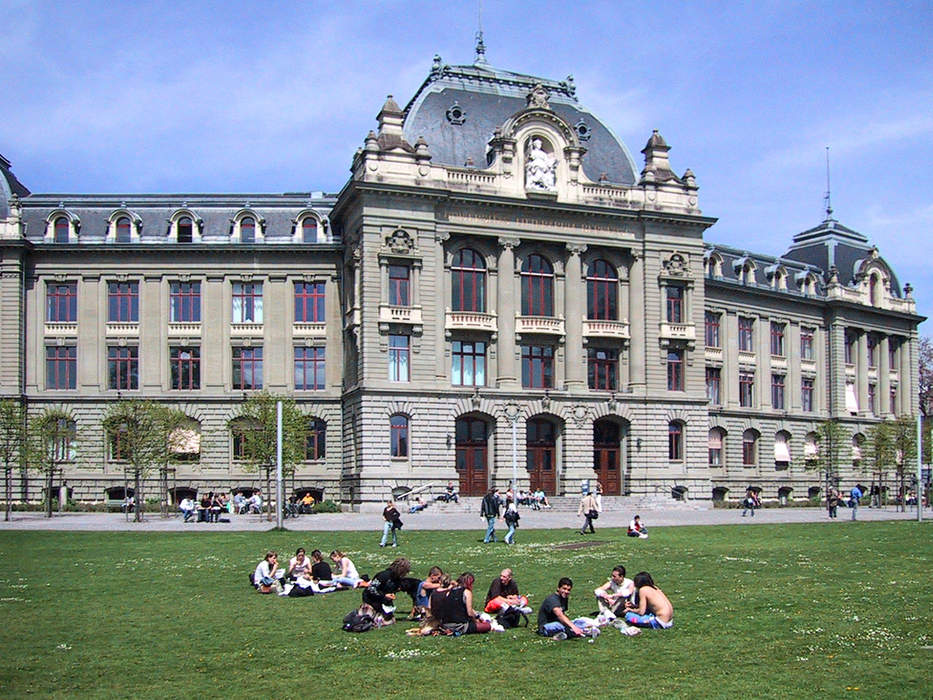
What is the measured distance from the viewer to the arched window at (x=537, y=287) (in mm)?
77500

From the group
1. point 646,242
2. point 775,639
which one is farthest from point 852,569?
point 646,242

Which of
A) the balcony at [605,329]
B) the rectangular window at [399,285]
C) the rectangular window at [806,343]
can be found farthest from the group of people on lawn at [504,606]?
the rectangular window at [806,343]

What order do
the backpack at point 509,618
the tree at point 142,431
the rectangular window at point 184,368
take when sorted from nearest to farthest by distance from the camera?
the backpack at point 509,618 → the tree at point 142,431 → the rectangular window at point 184,368

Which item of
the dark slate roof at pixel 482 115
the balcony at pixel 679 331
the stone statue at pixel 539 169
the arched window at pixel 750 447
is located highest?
the dark slate roof at pixel 482 115

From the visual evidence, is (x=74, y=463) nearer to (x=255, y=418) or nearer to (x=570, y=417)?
(x=255, y=418)

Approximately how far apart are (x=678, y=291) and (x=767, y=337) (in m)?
19.6

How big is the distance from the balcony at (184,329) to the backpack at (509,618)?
2346 inches

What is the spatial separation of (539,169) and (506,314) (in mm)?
10127

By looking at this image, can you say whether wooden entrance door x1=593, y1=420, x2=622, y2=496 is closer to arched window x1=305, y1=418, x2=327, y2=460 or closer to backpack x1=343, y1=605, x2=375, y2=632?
arched window x1=305, y1=418, x2=327, y2=460

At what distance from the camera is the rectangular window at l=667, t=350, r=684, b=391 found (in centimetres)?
8131

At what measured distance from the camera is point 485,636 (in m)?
23.2

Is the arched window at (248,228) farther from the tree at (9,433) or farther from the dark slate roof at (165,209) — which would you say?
the tree at (9,433)

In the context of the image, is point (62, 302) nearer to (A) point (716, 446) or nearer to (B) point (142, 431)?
(B) point (142, 431)

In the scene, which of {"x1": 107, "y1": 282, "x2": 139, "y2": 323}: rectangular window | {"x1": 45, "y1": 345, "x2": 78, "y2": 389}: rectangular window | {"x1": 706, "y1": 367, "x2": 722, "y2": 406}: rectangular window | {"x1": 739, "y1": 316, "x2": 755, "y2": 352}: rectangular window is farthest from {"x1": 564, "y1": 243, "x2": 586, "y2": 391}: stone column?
{"x1": 45, "y1": 345, "x2": 78, "y2": 389}: rectangular window
